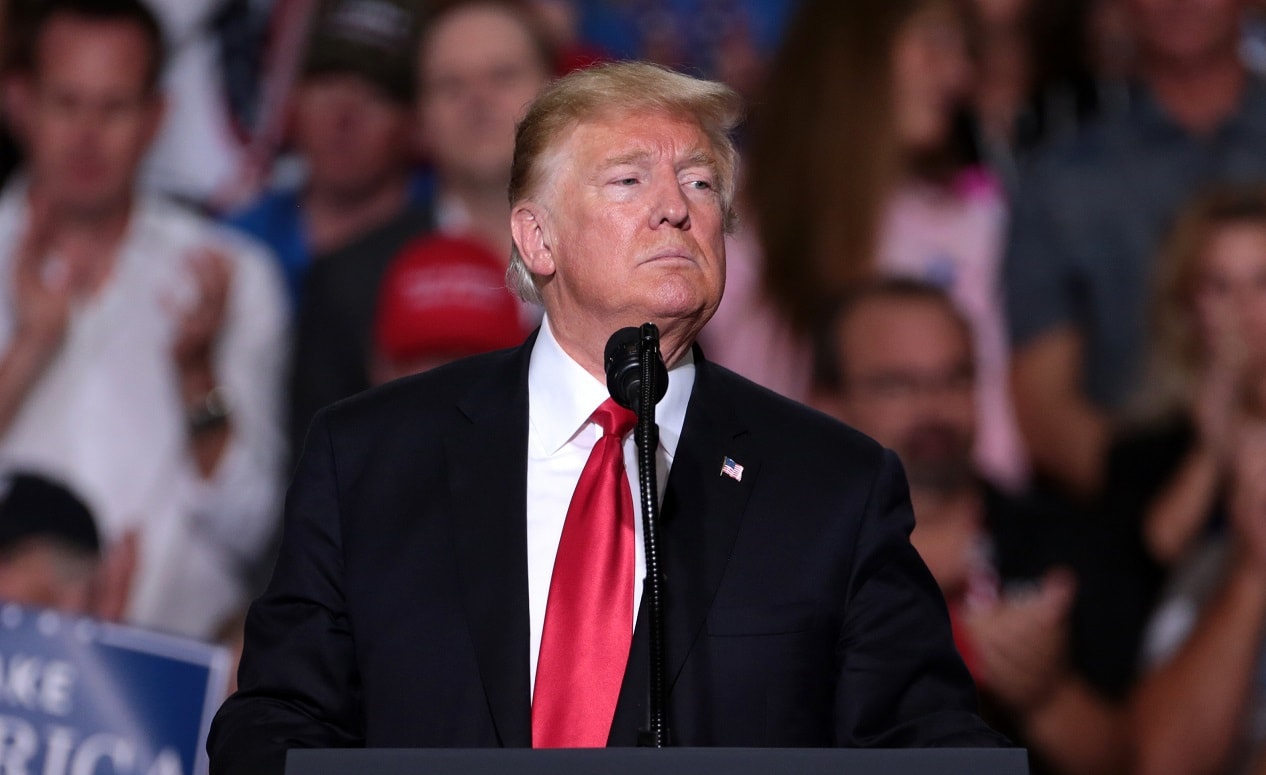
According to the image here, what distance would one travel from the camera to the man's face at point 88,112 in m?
4.63

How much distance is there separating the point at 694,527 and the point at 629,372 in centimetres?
26

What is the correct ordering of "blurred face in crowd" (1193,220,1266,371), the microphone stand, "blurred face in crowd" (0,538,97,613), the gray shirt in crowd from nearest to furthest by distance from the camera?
the microphone stand
"blurred face in crowd" (0,538,97,613)
"blurred face in crowd" (1193,220,1266,371)
the gray shirt in crowd

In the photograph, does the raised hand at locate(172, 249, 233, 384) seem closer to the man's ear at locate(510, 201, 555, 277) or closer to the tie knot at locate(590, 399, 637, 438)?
the man's ear at locate(510, 201, 555, 277)

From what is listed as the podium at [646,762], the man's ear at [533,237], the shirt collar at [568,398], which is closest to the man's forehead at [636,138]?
the man's ear at [533,237]

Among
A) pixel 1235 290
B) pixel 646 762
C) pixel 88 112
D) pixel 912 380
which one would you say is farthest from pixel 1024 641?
pixel 88 112

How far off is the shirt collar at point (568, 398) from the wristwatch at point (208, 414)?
9.04 feet

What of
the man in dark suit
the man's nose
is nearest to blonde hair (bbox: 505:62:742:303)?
the man in dark suit

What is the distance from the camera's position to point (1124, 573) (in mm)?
4152

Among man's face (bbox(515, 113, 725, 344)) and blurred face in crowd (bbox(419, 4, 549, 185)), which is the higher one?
blurred face in crowd (bbox(419, 4, 549, 185))

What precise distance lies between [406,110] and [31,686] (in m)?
2.21

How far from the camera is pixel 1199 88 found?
177 inches

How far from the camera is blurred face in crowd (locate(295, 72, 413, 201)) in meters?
4.72

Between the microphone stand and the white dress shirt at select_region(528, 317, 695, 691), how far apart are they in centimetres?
25

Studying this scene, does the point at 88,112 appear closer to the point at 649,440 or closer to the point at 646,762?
the point at 649,440
